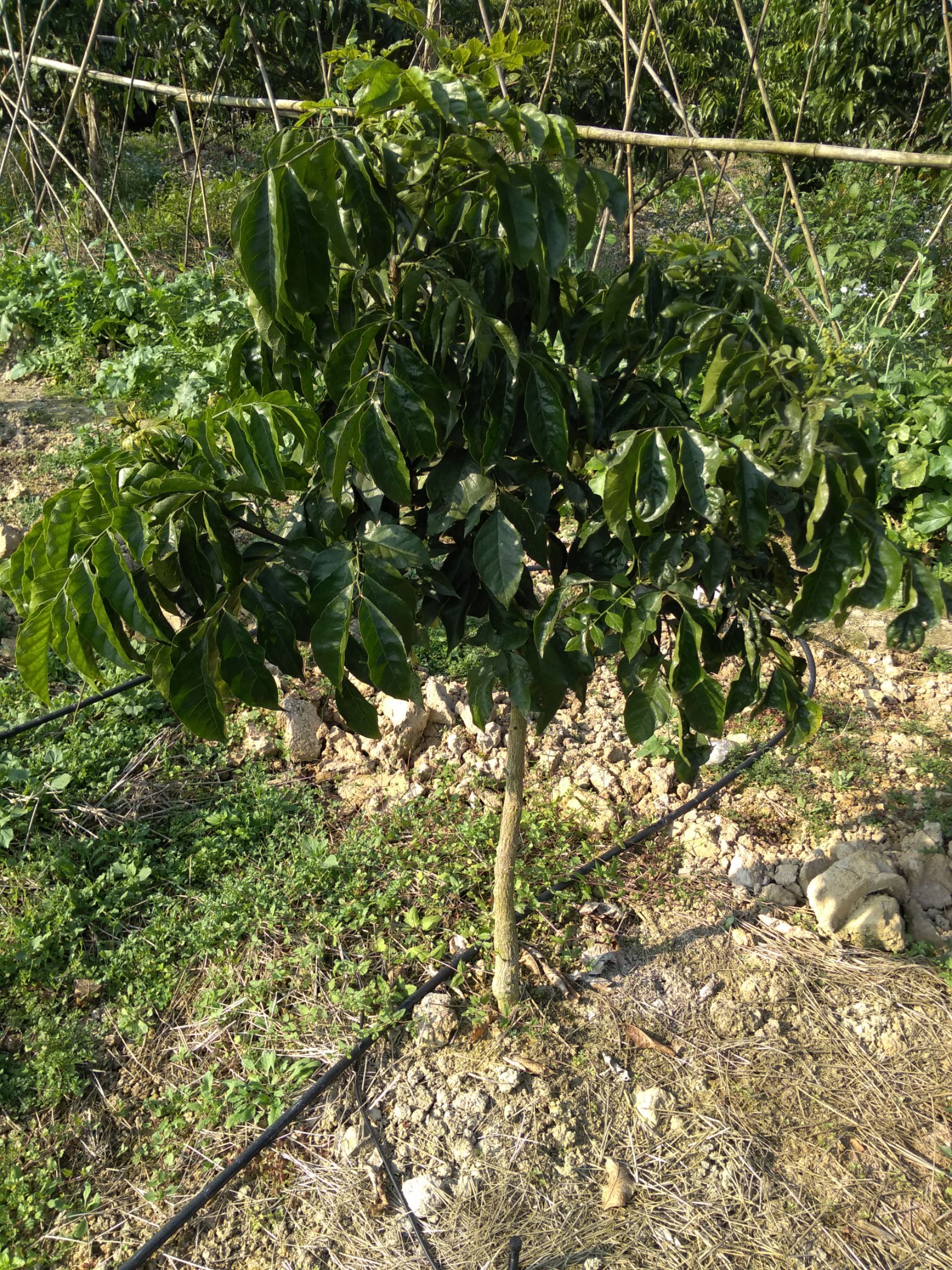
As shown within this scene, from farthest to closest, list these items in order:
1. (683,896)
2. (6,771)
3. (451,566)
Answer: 1. (6,771)
2. (683,896)
3. (451,566)

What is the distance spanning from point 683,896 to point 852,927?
465mm

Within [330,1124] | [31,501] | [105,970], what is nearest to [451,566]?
[330,1124]

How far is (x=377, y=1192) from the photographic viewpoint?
2.03m

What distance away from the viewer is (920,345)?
5230mm

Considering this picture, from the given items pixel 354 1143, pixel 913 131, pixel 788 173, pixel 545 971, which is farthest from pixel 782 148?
pixel 913 131

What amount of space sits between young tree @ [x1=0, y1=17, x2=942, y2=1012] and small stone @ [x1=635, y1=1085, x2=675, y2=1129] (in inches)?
41.8

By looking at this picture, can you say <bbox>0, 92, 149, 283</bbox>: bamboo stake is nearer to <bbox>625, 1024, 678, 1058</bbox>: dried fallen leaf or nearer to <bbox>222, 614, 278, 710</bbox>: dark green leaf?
<bbox>222, 614, 278, 710</bbox>: dark green leaf

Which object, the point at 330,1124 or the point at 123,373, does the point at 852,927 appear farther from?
the point at 123,373

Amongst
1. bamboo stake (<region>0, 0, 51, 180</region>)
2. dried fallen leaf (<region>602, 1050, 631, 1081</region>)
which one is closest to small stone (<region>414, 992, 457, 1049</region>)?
dried fallen leaf (<region>602, 1050, 631, 1081</region>)

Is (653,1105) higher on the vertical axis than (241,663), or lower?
lower

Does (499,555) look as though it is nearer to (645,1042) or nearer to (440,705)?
(645,1042)

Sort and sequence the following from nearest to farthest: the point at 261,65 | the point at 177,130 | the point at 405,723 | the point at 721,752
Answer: the point at 405,723 → the point at 721,752 → the point at 261,65 → the point at 177,130

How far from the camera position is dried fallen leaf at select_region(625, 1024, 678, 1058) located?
2.30 m

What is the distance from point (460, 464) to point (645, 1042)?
1624 mm
